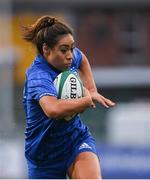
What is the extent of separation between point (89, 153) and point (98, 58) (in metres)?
33.8

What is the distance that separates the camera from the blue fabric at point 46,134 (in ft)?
24.6

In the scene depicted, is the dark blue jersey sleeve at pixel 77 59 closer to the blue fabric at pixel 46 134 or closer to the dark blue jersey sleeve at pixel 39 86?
the blue fabric at pixel 46 134

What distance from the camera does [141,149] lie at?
20312mm

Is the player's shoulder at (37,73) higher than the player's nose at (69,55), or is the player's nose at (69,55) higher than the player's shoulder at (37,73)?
the player's nose at (69,55)

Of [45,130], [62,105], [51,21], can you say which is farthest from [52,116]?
[51,21]

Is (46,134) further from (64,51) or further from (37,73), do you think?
(64,51)

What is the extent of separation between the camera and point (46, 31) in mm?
7480

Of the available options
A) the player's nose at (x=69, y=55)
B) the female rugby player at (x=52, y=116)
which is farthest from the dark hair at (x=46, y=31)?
the player's nose at (x=69, y=55)

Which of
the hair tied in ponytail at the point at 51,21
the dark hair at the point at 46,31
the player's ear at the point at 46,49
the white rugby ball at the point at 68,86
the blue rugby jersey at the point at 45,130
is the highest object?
the hair tied in ponytail at the point at 51,21

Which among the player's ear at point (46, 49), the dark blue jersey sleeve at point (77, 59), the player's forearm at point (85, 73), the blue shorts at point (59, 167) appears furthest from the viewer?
the player's forearm at point (85, 73)

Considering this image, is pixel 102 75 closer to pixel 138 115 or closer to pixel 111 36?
pixel 111 36

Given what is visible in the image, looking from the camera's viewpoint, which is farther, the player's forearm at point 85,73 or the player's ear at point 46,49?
the player's forearm at point 85,73

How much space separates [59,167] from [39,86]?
0.80 m

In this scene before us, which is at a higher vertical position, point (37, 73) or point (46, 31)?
point (46, 31)
